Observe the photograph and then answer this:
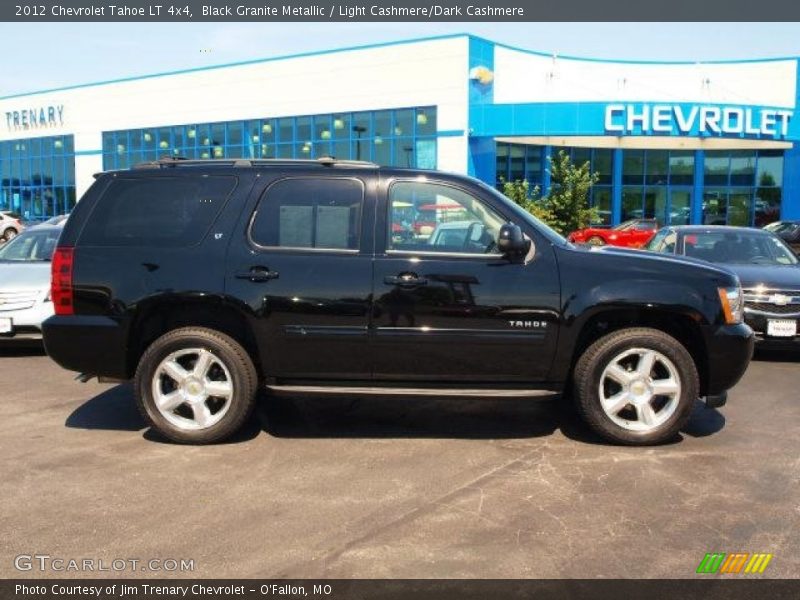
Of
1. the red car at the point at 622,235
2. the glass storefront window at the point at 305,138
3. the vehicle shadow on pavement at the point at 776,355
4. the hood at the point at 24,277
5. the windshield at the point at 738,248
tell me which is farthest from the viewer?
the glass storefront window at the point at 305,138

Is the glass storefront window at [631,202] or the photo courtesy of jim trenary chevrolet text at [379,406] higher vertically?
the glass storefront window at [631,202]

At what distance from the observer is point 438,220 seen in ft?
16.6

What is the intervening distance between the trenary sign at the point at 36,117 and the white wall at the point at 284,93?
36 cm

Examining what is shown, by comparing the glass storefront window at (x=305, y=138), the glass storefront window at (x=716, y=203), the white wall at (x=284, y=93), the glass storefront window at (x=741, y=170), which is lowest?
the glass storefront window at (x=716, y=203)

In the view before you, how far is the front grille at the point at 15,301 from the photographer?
7766mm

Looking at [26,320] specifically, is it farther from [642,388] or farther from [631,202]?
[631,202]

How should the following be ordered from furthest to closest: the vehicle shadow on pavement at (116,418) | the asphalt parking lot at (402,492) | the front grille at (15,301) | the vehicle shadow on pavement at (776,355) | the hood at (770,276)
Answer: the vehicle shadow on pavement at (776,355) < the front grille at (15,301) < the hood at (770,276) < the vehicle shadow on pavement at (116,418) < the asphalt parking lot at (402,492)

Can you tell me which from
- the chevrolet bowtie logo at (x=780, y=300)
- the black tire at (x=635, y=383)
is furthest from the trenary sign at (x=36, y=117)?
the black tire at (x=635, y=383)

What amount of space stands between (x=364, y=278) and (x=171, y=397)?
160 centimetres

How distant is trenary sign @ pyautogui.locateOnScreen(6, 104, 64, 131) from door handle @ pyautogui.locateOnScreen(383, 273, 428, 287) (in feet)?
151

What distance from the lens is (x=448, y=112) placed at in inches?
1180
